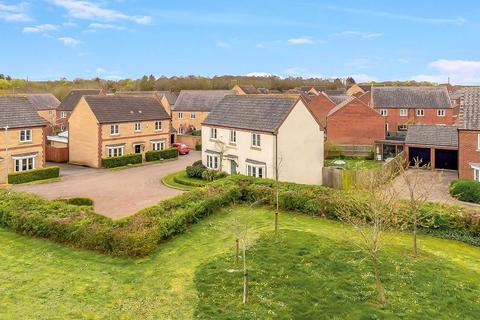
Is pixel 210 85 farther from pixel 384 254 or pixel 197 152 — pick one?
pixel 384 254

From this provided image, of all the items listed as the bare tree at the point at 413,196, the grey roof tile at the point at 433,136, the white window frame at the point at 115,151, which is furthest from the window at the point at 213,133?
the grey roof tile at the point at 433,136

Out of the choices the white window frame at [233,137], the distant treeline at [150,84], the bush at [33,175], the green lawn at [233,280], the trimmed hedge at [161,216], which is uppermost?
the distant treeline at [150,84]

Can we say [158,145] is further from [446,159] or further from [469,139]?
[469,139]

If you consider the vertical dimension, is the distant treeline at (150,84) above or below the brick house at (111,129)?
above

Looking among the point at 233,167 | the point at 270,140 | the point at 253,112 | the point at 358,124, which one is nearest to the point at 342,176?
the point at 270,140

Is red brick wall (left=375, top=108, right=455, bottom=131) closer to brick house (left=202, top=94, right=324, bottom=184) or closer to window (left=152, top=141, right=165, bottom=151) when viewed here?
brick house (left=202, top=94, right=324, bottom=184)

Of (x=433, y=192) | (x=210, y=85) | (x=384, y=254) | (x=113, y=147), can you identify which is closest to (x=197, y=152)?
(x=113, y=147)

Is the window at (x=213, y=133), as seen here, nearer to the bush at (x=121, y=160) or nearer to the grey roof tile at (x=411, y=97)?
the bush at (x=121, y=160)
